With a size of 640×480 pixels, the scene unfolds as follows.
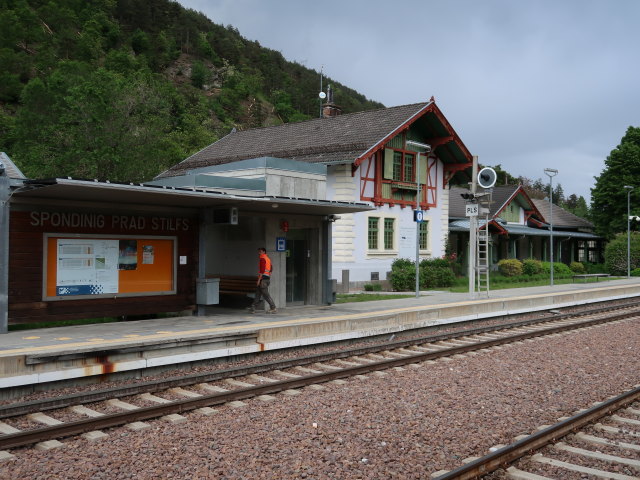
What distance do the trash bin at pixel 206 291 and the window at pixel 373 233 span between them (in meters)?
14.5

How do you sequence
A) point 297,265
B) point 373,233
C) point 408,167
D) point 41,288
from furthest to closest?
point 408,167 → point 373,233 → point 297,265 → point 41,288

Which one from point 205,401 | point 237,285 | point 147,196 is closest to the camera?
point 205,401

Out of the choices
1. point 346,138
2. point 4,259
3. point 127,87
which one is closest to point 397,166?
point 346,138

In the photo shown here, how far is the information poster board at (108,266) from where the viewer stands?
11.9 m

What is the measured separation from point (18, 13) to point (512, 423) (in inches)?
3370

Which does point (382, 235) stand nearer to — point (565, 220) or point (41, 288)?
point (41, 288)

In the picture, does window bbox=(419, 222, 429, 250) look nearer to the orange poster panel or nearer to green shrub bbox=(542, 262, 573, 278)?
green shrub bbox=(542, 262, 573, 278)

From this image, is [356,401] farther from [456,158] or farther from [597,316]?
[456,158]

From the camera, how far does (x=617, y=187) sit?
49.5 m

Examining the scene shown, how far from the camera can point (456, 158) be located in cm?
3212

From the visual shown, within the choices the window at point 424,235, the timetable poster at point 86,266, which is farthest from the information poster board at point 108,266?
the window at point 424,235

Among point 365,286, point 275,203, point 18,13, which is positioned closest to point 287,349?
point 275,203

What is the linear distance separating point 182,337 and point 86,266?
3276mm

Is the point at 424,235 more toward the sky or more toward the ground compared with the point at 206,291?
more toward the sky
